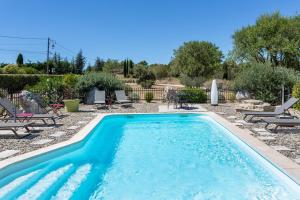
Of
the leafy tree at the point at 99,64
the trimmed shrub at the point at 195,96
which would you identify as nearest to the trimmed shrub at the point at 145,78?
the trimmed shrub at the point at 195,96

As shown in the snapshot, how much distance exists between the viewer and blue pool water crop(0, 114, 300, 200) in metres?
4.82

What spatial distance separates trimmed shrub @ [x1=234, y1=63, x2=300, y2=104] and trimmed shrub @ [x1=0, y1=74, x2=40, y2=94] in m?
18.1

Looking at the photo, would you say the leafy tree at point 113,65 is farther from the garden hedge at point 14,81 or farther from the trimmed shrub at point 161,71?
the garden hedge at point 14,81

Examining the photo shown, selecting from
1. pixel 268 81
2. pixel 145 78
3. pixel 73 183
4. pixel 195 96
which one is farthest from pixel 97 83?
pixel 145 78

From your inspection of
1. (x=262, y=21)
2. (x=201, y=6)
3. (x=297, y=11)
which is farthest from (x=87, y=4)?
(x=297, y=11)

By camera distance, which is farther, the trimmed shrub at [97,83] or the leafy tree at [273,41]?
the leafy tree at [273,41]

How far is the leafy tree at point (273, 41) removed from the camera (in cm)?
2729

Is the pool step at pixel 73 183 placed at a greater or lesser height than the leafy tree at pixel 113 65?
lesser

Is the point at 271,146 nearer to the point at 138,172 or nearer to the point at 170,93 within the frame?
the point at 138,172

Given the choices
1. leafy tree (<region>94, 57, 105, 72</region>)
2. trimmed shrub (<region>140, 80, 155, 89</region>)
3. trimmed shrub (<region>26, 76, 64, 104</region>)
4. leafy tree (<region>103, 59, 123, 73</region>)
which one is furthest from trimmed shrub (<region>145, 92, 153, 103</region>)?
leafy tree (<region>103, 59, 123, 73</region>)

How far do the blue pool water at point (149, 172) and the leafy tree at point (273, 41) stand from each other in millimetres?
21452

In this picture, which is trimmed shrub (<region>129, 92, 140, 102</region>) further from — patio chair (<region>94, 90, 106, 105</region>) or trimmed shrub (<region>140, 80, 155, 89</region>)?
trimmed shrub (<region>140, 80, 155, 89</region>)

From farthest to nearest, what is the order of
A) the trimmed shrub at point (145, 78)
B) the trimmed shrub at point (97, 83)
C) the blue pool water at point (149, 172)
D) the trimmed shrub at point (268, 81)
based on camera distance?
the trimmed shrub at point (145, 78)
the trimmed shrub at point (97, 83)
the trimmed shrub at point (268, 81)
the blue pool water at point (149, 172)

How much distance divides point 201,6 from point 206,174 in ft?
70.2
